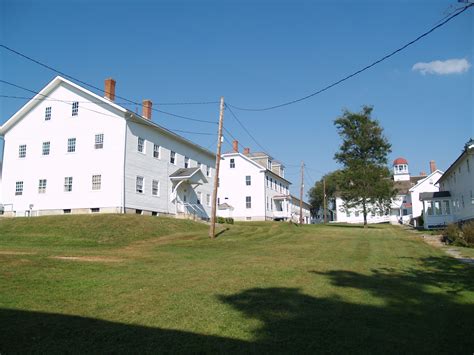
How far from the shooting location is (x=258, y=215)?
173 feet

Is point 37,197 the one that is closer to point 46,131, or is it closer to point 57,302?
point 46,131

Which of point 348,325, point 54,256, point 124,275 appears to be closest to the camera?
point 348,325

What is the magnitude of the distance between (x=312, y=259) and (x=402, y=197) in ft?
214

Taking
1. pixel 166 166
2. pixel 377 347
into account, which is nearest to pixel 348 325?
pixel 377 347

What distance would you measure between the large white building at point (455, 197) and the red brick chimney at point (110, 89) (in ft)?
83.8

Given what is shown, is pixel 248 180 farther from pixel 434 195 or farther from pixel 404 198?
pixel 404 198

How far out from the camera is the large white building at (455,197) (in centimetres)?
3048

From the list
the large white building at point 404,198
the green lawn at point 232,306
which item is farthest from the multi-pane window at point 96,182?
the large white building at point 404,198

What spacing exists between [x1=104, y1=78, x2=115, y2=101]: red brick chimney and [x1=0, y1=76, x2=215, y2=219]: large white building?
5 cm

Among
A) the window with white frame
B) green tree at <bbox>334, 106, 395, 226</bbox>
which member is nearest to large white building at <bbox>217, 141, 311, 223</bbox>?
green tree at <bbox>334, 106, 395, 226</bbox>

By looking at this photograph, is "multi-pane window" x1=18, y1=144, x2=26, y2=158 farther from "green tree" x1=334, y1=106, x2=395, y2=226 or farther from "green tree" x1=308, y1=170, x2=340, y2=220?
"green tree" x1=308, y1=170, x2=340, y2=220

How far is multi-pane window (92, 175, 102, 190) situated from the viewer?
29.5 m

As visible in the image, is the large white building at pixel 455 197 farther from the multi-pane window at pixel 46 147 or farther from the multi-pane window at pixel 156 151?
the multi-pane window at pixel 46 147

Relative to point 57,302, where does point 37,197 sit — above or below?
above
